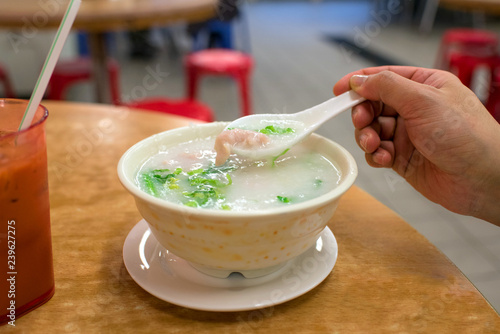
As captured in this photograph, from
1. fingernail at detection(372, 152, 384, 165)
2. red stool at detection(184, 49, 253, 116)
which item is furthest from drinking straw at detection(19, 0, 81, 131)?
red stool at detection(184, 49, 253, 116)

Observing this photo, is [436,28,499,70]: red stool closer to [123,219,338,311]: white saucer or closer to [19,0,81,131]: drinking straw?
[123,219,338,311]: white saucer

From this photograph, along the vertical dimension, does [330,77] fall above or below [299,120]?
below

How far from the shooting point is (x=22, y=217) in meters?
0.66

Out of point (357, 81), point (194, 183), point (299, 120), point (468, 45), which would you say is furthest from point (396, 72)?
point (468, 45)

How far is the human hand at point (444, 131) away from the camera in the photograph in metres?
0.93

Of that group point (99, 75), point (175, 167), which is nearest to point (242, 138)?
point (175, 167)

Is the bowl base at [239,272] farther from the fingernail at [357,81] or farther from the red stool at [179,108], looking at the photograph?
the red stool at [179,108]

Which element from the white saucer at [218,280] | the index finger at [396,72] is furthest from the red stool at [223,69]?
the white saucer at [218,280]

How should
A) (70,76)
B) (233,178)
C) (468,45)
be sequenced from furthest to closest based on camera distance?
(468,45), (70,76), (233,178)

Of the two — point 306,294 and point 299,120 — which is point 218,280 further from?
point 299,120

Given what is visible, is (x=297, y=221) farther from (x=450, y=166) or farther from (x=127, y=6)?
(x=127, y=6)

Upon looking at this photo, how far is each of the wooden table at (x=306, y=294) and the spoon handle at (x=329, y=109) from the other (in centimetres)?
20

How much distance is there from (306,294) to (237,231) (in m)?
0.19

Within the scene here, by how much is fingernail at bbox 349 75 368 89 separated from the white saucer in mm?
367
